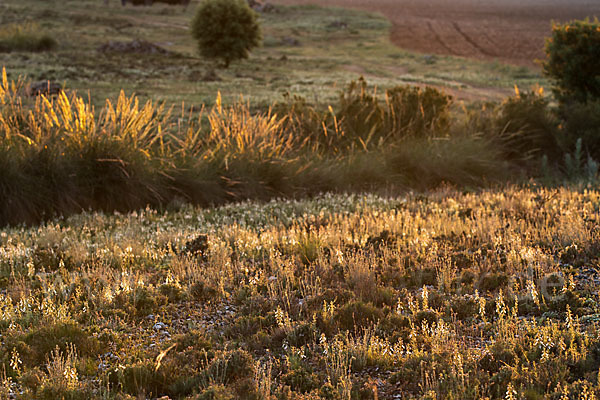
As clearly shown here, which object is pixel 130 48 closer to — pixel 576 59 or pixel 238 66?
pixel 238 66

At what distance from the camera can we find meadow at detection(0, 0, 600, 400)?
166 inches

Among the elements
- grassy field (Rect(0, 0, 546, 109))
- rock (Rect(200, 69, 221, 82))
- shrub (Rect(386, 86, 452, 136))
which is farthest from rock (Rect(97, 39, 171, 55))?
shrub (Rect(386, 86, 452, 136))

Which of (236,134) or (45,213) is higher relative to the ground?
(236,134)

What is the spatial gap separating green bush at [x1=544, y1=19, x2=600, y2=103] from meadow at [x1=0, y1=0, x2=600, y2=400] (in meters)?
0.82

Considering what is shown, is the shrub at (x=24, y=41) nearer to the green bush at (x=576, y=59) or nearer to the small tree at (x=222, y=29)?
the small tree at (x=222, y=29)

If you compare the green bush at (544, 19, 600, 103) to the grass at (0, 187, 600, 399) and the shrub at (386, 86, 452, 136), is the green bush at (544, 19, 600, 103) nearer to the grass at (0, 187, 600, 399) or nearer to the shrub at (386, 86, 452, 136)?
the shrub at (386, 86, 452, 136)

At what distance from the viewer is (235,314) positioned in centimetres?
532

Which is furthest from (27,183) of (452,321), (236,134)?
(452,321)

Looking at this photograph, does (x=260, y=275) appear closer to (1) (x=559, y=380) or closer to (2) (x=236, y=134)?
(1) (x=559, y=380)

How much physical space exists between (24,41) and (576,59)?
106 feet

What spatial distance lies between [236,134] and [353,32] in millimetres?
58125

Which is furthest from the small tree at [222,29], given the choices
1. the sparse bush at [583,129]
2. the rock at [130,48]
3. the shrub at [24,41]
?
the sparse bush at [583,129]

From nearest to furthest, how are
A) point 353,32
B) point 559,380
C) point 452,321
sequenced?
point 559,380 → point 452,321 → point 353,32

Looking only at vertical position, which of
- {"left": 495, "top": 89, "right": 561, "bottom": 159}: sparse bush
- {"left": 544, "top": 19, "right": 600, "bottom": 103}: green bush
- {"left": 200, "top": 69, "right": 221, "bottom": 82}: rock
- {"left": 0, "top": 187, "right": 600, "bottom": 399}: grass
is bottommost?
{"left": 0, "top": 187, "right": 600, "bottom": 399}: grass
